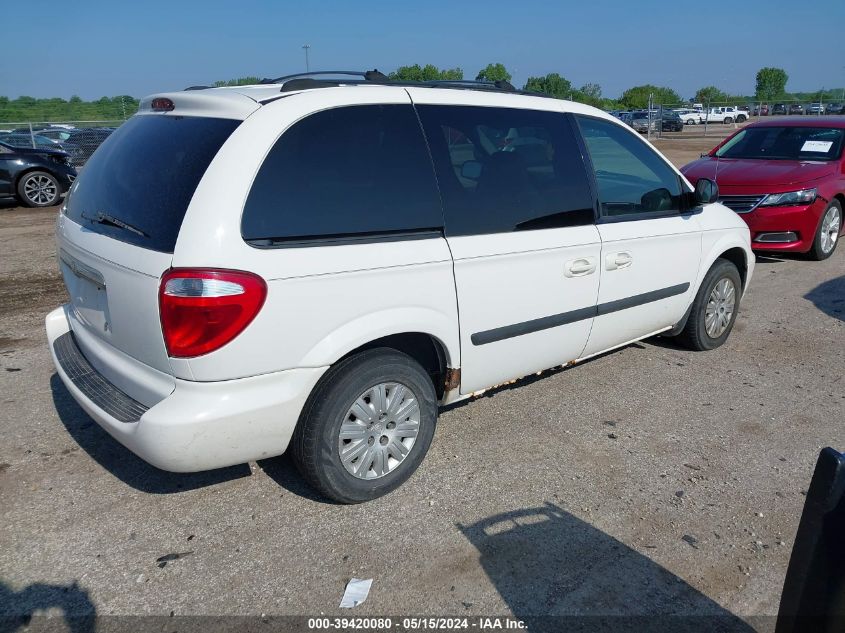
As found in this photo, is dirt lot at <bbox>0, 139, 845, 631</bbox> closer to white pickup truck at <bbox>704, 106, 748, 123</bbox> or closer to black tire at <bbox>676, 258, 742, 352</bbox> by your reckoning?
black tire at <bbox>676, 258, 742, 352</bbox>

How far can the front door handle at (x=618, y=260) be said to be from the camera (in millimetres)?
4195

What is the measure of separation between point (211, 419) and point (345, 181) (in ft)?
3.83

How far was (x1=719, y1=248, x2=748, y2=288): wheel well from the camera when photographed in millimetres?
5398

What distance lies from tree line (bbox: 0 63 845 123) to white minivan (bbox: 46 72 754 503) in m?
0.72

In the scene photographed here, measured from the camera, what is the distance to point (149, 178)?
310cm

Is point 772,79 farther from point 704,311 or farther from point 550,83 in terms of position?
point 704,311

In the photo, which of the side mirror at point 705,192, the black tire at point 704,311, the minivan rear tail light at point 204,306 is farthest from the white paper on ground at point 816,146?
the minivan rear tail light at point 204,306

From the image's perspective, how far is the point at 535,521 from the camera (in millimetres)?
3232

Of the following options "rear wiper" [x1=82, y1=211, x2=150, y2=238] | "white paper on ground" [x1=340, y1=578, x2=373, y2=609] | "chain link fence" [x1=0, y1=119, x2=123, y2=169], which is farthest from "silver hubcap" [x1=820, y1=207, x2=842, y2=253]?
"chain link fence" [x1=0, y1=119, x2=123, y2=169]

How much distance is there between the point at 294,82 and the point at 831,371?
168 inches

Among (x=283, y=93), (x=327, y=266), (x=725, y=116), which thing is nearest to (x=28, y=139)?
(x=283, y=93)

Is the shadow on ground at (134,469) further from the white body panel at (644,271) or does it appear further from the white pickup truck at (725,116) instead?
the white pickup truck at (725,116)

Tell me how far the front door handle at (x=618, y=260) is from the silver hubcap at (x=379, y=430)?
1.56 metres

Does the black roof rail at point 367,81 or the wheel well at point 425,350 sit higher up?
the black roof rail at point 367,81
